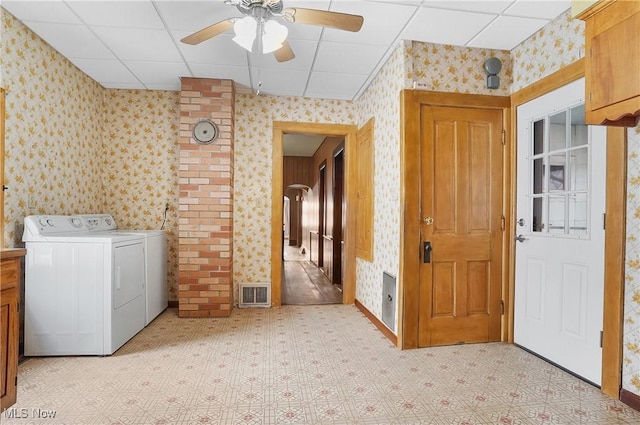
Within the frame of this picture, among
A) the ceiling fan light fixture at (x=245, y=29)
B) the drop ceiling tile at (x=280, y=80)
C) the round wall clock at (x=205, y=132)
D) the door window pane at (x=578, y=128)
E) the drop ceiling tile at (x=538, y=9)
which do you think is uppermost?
the drop ceiling tile at (x=538, y=9)

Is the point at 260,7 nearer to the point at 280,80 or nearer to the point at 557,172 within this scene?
the point at 280,80

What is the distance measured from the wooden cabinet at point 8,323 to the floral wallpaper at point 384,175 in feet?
8.67

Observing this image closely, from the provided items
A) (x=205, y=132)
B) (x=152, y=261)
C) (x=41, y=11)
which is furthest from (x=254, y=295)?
(x=41, y=11)

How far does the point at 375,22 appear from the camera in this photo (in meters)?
2.72

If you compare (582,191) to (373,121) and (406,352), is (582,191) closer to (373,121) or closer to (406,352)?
(406,352)

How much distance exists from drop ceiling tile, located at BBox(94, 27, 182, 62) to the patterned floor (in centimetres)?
259

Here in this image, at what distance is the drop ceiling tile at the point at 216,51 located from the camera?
3038 millimetres

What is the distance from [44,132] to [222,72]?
5.57 ft

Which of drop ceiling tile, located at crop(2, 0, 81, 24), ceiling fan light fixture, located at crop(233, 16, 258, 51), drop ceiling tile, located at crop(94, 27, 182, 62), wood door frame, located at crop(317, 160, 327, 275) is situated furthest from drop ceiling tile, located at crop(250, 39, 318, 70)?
wood door frame, located at crop(317, 160, 327, 275)

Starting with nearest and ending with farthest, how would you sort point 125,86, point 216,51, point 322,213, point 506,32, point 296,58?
point 506,32, point 216,51, point 296,58, point 125,86, point 322,213

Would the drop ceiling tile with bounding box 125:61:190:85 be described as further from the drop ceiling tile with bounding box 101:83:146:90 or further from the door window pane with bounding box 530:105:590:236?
the door window pane with bounding box 530:105:590:236

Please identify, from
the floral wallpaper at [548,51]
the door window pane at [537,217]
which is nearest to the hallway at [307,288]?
the door window pane at [537,217]

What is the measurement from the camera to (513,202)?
10.3ft

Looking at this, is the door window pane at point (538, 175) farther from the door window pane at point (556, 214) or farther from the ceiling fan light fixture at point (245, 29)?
the ceiling fan light fixture at point (245, 29)
